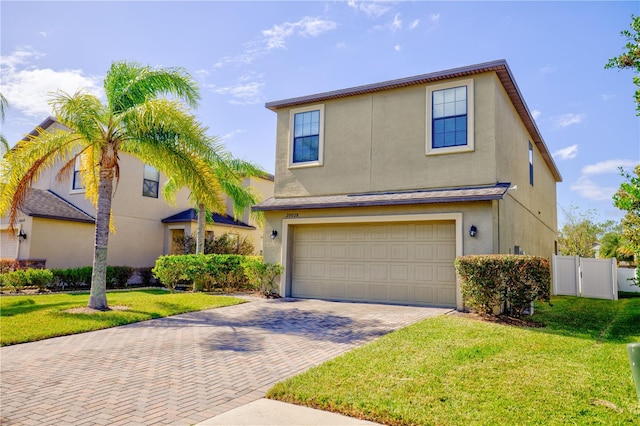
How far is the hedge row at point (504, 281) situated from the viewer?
9555 millimetres

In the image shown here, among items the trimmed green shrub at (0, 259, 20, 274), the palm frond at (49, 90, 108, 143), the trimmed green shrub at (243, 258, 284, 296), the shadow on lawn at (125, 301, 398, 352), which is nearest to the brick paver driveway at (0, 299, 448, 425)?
the shadow on lawn at (125, 301, 398, 352)

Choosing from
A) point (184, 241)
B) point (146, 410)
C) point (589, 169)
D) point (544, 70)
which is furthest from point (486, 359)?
point (589, 169)

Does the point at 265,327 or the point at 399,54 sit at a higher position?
the point at 399,54

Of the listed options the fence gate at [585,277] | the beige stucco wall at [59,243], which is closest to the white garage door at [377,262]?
the fence gate at [585,277]

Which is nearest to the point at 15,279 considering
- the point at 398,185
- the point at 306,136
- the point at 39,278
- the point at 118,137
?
the point at 39,278

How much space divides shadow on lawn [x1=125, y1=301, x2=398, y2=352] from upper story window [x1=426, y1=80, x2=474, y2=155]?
577cm

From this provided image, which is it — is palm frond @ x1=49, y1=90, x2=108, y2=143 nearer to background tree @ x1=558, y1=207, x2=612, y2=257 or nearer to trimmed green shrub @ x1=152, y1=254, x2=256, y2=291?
trimmed green shrub @ x1=152, y1=254, x2=256, y2=291

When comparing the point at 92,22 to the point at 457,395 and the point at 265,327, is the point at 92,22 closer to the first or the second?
the point at 265,327

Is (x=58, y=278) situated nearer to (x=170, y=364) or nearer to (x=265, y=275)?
(x=265, y=275)

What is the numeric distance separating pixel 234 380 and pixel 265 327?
3.74m

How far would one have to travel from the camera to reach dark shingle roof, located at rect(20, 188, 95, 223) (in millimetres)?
18750

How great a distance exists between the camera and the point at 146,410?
4.49 metres

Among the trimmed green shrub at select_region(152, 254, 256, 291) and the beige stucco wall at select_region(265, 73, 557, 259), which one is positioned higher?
the beige stucco wall at select_region(265, 73, 557, 259)

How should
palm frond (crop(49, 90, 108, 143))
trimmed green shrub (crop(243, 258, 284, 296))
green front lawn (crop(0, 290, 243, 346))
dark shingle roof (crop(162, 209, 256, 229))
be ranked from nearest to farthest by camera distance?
green front lawn (crop(0, 290, 243, 346)), palm frond (crop(49, 90, 108, 143)), trimmed green shrub (crop(243, 258, 284, 296)), dark shingle roof (crop(162, 209, 256, 229))
